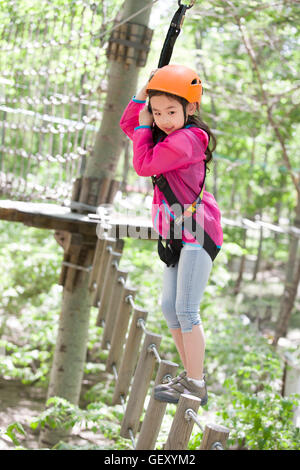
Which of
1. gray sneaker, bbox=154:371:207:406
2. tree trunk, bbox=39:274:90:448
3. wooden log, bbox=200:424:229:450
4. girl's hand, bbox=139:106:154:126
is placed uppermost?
girl's hand, bbox=139:106:154:126

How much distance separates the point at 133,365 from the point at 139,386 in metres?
0.32

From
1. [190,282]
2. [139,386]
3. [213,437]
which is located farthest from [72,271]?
[213,437]

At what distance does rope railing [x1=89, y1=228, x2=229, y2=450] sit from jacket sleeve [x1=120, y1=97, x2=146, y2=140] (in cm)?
85

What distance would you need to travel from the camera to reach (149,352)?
2.62 metres

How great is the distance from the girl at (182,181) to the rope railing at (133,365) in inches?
4.8

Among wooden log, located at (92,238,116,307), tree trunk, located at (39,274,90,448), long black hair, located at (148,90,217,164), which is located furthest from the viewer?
tree trunk, located at (39,274,90,448)

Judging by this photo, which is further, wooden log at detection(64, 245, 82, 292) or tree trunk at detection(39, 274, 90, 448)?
tree trunk at detection(39, 274, 90, 448)

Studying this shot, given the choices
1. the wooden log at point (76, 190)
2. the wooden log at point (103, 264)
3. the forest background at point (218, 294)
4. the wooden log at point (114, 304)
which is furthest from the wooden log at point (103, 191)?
the wooden log at point (114, 304)

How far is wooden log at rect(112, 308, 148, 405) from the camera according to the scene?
2.88 meters

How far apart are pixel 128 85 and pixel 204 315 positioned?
8.39 ft

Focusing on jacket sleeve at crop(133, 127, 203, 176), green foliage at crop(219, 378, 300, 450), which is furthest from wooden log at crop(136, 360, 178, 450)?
green foliage at crop(219, 378, 300, 450)

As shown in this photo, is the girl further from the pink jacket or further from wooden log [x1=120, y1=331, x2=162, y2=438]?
wooden log [x1=120, y1=331, x2=162, y2=438]

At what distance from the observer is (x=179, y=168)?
2.26 m

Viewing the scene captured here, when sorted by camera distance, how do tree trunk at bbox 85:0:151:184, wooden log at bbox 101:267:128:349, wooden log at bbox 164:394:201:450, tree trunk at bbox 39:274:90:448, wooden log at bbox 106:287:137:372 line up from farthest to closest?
tree trunk at bbox 39:274:90:448 → tree trunk at bbox 85:0:151:184 → wooden log at bbox 101:267:128:349 → wooden log at bbox 106:287:137:372 → wooden log at bbox 164:394:201:450
